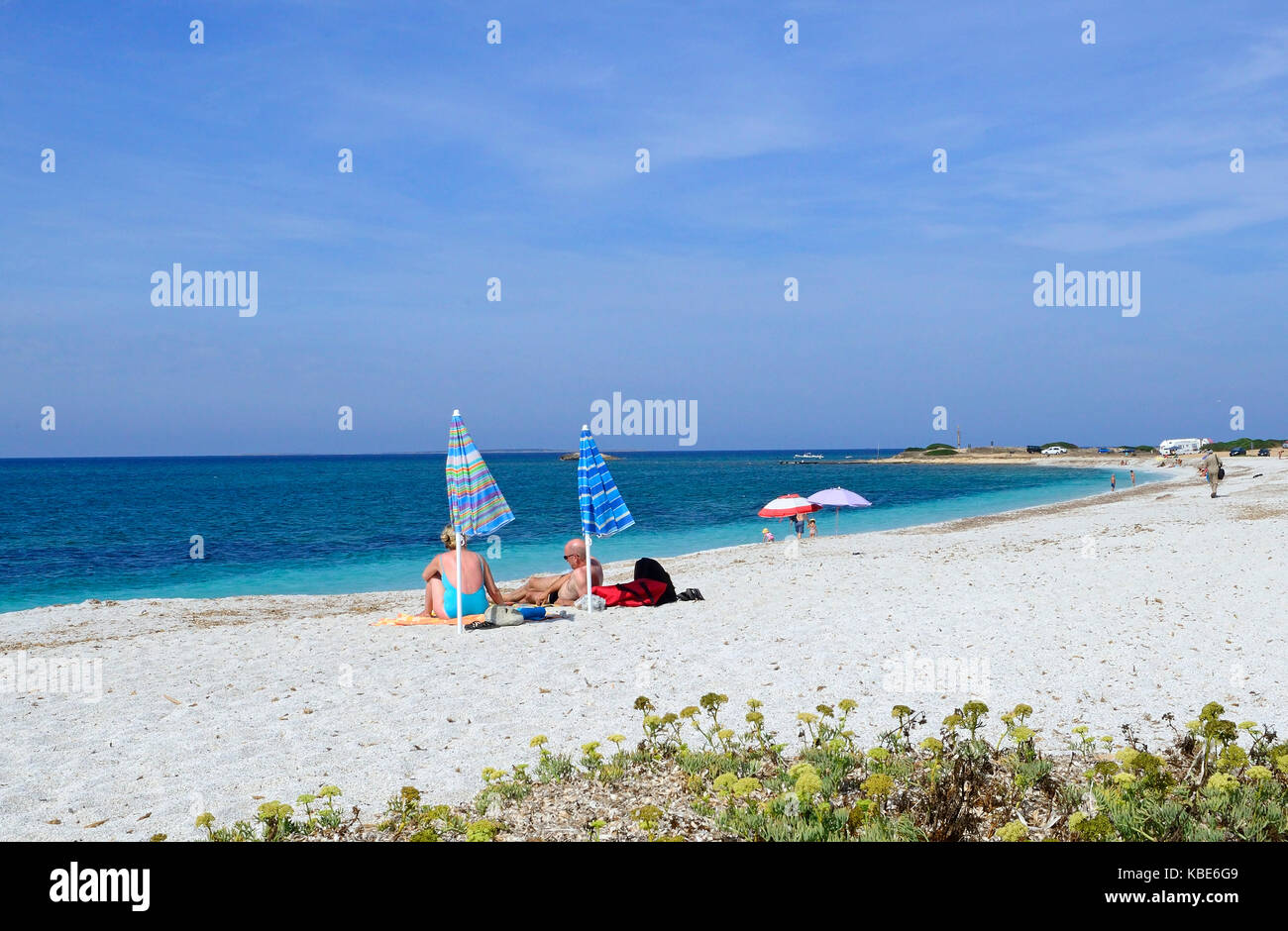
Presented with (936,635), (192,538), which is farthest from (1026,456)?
(936,635)

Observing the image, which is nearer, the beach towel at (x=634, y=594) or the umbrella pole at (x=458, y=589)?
the umbrella pole at (x=458, y=589)

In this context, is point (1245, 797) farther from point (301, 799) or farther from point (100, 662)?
point (100, 662)

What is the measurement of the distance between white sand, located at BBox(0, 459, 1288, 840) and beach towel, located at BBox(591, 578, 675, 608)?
372mm

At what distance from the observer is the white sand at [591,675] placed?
6227 millimetres

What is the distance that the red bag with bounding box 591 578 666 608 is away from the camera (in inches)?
535

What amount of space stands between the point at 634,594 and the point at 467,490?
139 inches

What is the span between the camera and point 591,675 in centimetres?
887

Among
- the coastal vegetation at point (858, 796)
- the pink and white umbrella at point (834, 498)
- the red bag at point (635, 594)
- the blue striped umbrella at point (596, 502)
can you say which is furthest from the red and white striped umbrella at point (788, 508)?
the coastal vegetation at point (858, 796)

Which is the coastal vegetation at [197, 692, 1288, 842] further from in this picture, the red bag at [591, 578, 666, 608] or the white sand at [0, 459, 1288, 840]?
the red bag at [591, 578, 666, 608]

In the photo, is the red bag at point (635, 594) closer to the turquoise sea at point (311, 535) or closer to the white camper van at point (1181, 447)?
the turquoise sea at point (311, 535)

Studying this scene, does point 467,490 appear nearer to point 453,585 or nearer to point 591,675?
point 453,585

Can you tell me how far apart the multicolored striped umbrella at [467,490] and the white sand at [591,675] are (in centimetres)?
A: 152

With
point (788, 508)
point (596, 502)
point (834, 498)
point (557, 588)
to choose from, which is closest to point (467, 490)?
point (596, 502)
